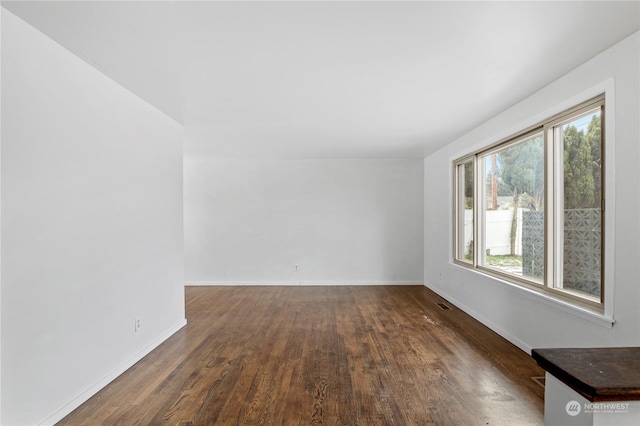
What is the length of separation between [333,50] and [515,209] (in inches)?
109

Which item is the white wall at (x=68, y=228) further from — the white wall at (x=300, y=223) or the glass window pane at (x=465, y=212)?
the glass window pane at (x=465, y=212)

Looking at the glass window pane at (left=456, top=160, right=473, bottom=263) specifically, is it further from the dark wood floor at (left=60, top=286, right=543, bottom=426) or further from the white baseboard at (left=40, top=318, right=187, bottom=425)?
the white baseboard at (left=40, top=318, right=187, bottom=425)

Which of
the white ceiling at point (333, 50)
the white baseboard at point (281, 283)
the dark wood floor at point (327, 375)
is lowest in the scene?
the white baseboard at point (281, 283)

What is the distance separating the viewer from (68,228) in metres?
2.27

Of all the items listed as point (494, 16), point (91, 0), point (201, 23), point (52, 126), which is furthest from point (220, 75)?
point (494, 16)

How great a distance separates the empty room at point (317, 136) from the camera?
1.88 meters

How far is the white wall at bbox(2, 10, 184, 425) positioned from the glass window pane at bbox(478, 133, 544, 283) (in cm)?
392

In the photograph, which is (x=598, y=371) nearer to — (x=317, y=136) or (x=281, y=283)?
(x=317, y=136)

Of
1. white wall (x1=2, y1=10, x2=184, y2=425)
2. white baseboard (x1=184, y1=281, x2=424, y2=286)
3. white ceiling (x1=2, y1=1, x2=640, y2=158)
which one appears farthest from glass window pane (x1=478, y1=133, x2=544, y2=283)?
white wall (x1=2, y1=10, x2=184, y2=425)

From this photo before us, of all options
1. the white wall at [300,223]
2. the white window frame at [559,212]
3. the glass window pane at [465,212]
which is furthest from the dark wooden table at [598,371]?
the white wall at [300,223]

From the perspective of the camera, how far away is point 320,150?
5711mm

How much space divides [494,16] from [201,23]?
1739mm

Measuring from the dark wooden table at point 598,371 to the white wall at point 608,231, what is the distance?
49.5 inches

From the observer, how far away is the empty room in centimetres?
188
